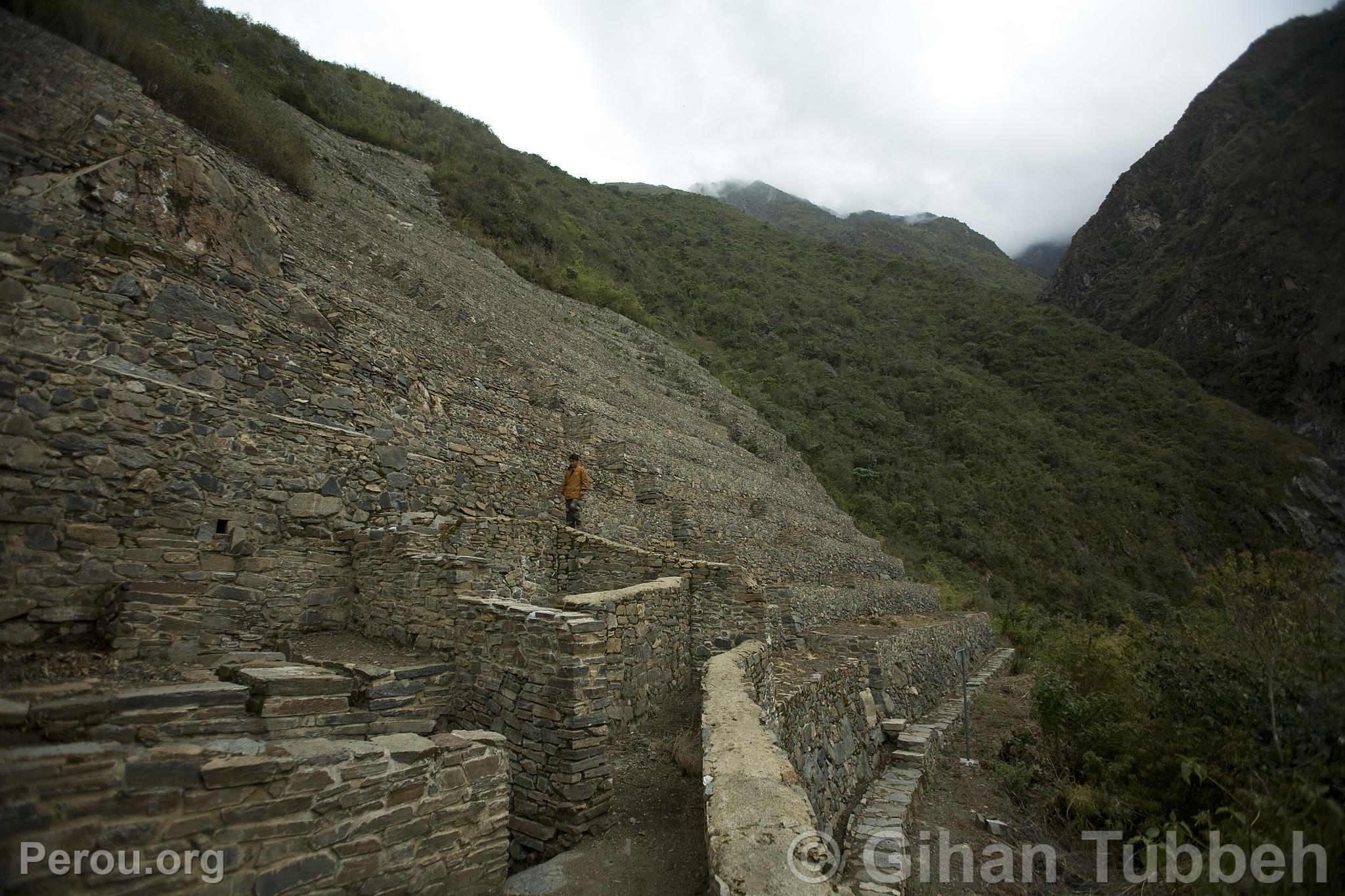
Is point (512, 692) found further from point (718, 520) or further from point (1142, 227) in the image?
point (1142, 227)

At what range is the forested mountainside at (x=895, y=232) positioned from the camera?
84688 mm

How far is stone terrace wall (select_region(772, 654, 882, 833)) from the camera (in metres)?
6.23

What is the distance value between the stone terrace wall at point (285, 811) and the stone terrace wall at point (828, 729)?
2.93m

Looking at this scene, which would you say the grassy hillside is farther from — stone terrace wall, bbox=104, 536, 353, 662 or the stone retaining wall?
the stone retaining wall

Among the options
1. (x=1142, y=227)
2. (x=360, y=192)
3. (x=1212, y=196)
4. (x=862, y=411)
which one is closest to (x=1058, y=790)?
(x=360, y=192)

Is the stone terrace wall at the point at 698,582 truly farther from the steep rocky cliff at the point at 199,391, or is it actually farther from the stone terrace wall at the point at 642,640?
the steep rocky cliff at the point at 199,391

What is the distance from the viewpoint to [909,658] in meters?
12.1

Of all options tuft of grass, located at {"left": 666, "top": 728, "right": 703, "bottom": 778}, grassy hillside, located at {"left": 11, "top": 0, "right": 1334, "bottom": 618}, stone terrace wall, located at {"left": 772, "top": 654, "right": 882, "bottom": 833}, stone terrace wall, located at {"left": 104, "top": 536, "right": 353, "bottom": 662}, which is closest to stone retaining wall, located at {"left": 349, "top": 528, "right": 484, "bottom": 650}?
stone terrace wall, located at {"left": 104, "top": 536, "right": 353, "bottom": 662}

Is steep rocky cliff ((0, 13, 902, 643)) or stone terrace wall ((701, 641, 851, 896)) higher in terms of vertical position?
steep rocky cliff ((0, 13, 902, 643))

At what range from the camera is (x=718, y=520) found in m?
13.5

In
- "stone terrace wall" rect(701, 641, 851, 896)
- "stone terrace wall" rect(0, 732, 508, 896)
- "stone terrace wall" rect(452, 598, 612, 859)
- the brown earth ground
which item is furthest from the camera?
the brown earth ground

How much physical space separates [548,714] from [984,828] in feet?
20.9

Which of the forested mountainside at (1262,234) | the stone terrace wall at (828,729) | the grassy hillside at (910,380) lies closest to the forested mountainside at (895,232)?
the grassy hillside at (910,380)

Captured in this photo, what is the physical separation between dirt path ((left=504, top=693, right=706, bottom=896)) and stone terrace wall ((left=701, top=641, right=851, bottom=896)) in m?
0.47
